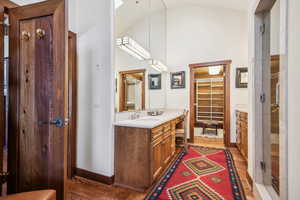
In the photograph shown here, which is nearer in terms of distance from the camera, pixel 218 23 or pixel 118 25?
pixel 118 25

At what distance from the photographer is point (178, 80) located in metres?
4.25

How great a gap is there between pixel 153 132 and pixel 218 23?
369cm

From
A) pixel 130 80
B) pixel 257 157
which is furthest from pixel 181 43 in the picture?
pixel 257 157

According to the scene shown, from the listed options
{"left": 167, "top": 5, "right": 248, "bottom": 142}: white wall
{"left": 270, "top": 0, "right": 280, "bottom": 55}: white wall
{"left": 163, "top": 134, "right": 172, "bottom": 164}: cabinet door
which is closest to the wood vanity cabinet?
{"left": 163, "top": 134, "right": 172, "bottom": 164}: cabinet door

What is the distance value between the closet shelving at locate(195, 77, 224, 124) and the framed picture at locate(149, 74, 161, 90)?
3537 mm

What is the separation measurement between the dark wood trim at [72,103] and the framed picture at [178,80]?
2.77m

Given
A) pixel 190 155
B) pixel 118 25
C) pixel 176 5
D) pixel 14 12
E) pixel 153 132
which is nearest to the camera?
pixel 14 12

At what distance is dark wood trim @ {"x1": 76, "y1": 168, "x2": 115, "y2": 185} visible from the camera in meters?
1.99

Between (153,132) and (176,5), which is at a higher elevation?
(176,5)

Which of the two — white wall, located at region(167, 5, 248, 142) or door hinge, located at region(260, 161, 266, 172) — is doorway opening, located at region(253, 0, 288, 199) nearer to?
door hinge, located at region(260, 161, 266, 172)
